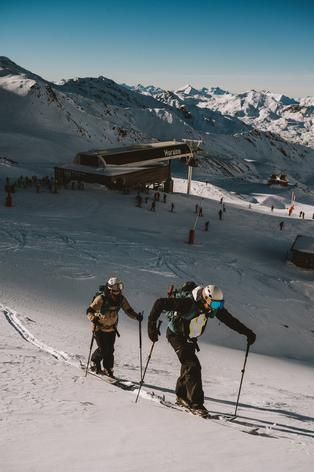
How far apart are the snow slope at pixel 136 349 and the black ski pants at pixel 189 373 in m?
0.44

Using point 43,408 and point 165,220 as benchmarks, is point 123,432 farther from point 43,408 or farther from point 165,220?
point 165,220

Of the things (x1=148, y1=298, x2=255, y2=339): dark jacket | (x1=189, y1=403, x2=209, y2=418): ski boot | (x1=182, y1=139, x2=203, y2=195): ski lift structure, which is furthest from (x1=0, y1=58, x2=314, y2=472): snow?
(x1=182, y1=139, x2=203, y2=195): ski lift structure

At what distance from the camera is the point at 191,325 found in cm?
583

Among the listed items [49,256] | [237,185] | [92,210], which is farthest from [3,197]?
[237,185]

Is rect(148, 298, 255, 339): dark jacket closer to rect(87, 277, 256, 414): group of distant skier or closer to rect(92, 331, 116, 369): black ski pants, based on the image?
rect(87, 277, 256, 414): group of distant skier

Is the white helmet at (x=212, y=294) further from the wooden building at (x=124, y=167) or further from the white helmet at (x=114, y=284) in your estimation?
the wooden building at (x=124, y=167)

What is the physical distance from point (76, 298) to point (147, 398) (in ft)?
24.4

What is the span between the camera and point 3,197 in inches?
1106

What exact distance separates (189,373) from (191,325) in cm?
71

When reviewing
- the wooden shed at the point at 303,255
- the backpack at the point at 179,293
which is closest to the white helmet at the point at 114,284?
the backpack at the point at 179,293

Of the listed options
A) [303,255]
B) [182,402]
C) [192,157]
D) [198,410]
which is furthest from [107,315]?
[192,157]

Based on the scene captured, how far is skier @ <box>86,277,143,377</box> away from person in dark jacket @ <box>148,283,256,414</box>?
43.5 inches

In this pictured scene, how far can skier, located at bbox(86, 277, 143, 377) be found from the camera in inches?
269

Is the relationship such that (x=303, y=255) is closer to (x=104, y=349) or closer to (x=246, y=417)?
(x=104, y=349)
